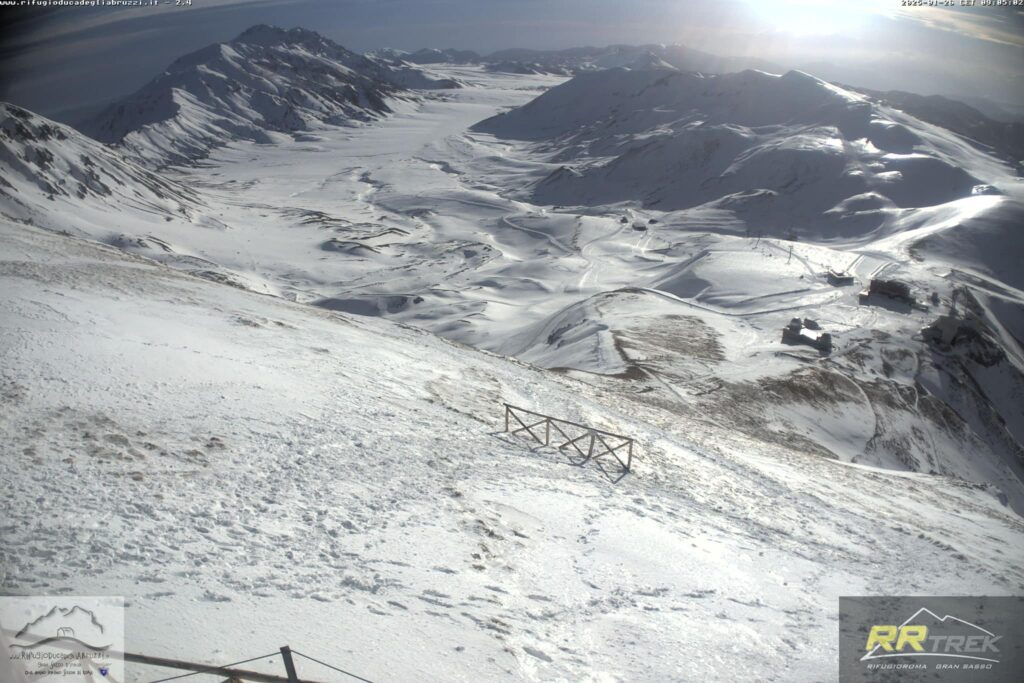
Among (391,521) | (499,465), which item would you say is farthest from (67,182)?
(391,521)

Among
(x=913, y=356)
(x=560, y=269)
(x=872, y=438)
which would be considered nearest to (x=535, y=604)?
(x=872, y=438)

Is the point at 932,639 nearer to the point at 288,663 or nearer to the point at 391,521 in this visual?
the point at 391,521

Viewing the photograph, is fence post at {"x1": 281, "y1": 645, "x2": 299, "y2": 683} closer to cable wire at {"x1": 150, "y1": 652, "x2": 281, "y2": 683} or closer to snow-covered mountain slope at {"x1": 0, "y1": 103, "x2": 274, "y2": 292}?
cable wire at {"x1": 150, "y1": 652, "x2": 281, "y2": 683}

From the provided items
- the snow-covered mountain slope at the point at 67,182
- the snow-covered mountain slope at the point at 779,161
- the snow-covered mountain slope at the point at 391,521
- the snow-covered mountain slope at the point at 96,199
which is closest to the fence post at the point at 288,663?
the snow-covered mountain slope at the point at 391,521

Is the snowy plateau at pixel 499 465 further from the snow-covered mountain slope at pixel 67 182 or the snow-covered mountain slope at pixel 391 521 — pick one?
the snow-covered mountain slope at pixel 67 182

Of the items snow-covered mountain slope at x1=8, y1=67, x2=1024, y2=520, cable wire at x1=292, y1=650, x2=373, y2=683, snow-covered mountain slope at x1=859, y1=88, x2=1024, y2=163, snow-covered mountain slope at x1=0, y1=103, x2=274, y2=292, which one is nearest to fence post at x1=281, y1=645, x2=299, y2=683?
cable wire at x1=292, y1=650, x2=373, y2=683

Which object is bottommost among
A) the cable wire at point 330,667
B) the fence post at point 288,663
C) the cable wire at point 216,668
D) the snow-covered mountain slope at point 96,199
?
the snow-covered mountain slope at point 96,199
